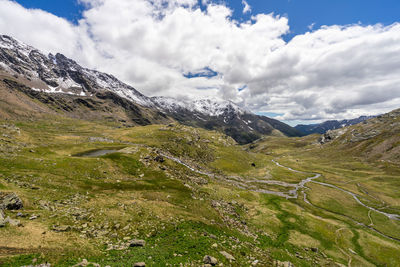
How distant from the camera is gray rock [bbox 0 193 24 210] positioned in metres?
27.6

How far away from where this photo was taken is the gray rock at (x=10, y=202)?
27.6m

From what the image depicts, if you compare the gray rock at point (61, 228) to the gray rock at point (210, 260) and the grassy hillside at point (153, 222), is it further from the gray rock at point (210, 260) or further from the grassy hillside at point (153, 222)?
the gray rock at point (210, 260)

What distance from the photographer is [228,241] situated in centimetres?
3328

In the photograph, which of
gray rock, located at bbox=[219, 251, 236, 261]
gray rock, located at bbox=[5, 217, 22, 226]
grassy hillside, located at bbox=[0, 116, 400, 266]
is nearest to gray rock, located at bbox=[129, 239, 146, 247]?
grassy hillside, located at bbox=[0, 116, 400, 266]

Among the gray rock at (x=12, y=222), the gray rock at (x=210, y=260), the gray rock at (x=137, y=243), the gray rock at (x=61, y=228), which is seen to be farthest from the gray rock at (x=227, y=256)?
the gray rock at (x=12, y=222)

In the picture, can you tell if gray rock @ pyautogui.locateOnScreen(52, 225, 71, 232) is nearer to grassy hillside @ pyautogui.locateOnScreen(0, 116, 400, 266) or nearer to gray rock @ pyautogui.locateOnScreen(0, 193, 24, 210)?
grassy hillside @ pyautogui.locateOnScreen(0, 116, 400, 266)

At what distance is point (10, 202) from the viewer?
92.4 ft

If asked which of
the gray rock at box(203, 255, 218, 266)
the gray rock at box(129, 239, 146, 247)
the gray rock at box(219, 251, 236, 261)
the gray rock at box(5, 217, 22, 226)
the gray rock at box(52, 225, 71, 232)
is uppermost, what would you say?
the gray rock at box(5, 217, 22, 226)

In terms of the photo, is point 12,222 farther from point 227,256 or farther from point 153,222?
point 227,256

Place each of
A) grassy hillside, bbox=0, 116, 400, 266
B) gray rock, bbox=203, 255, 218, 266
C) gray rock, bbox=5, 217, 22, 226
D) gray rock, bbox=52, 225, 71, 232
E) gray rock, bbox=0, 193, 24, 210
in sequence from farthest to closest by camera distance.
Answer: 1. gray rock, bbox=0, 193, 24, 210
2. gray rock, bbox=52, 225, 71, 232
3. gray rock, bbox=203, 255, 218, 266
4. gray rock, bbox=5, 217, 22, 226
5. grassy hillside, bbox=0, 116, 400, 266

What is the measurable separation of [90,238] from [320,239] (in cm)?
6124

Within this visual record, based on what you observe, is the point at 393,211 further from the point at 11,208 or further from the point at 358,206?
the point at 11,208

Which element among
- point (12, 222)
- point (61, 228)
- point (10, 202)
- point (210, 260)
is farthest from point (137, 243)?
point (10, 202)

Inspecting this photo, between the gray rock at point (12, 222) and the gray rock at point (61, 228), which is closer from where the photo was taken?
the gray rock at point (12, 222)
